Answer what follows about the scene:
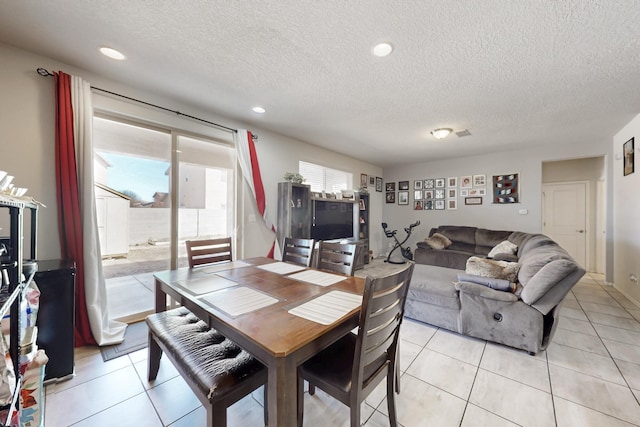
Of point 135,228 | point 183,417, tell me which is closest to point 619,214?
point 183,417

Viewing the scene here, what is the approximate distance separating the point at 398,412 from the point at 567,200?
240 inches

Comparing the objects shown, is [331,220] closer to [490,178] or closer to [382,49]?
[382,49]

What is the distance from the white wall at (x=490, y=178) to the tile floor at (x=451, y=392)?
2.96m

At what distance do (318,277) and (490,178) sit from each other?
16.6 ft

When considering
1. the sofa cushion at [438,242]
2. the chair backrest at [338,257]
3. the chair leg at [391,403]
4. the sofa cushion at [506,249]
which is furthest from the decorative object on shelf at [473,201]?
the chair leg at [391,403]

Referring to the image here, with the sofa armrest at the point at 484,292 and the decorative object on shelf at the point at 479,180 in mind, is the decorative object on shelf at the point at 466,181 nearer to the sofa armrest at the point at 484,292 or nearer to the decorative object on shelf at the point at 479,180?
the decorative object on shelf at the point at 479,180

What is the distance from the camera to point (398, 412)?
1455 millimetres

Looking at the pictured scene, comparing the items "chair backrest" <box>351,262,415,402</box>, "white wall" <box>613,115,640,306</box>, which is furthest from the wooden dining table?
"white wall" <box>613,115,640,306</box>

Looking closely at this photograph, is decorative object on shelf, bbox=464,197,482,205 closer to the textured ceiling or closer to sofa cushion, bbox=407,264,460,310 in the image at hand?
the textured ceiling

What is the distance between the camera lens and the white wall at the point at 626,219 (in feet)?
10.00

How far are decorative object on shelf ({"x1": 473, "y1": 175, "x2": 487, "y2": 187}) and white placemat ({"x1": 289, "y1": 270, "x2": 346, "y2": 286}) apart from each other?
489 centimetres

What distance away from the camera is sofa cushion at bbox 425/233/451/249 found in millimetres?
4801

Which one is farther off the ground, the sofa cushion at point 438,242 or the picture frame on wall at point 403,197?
the picture frame on wall at point 403,197

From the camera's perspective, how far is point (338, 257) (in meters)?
2.13
